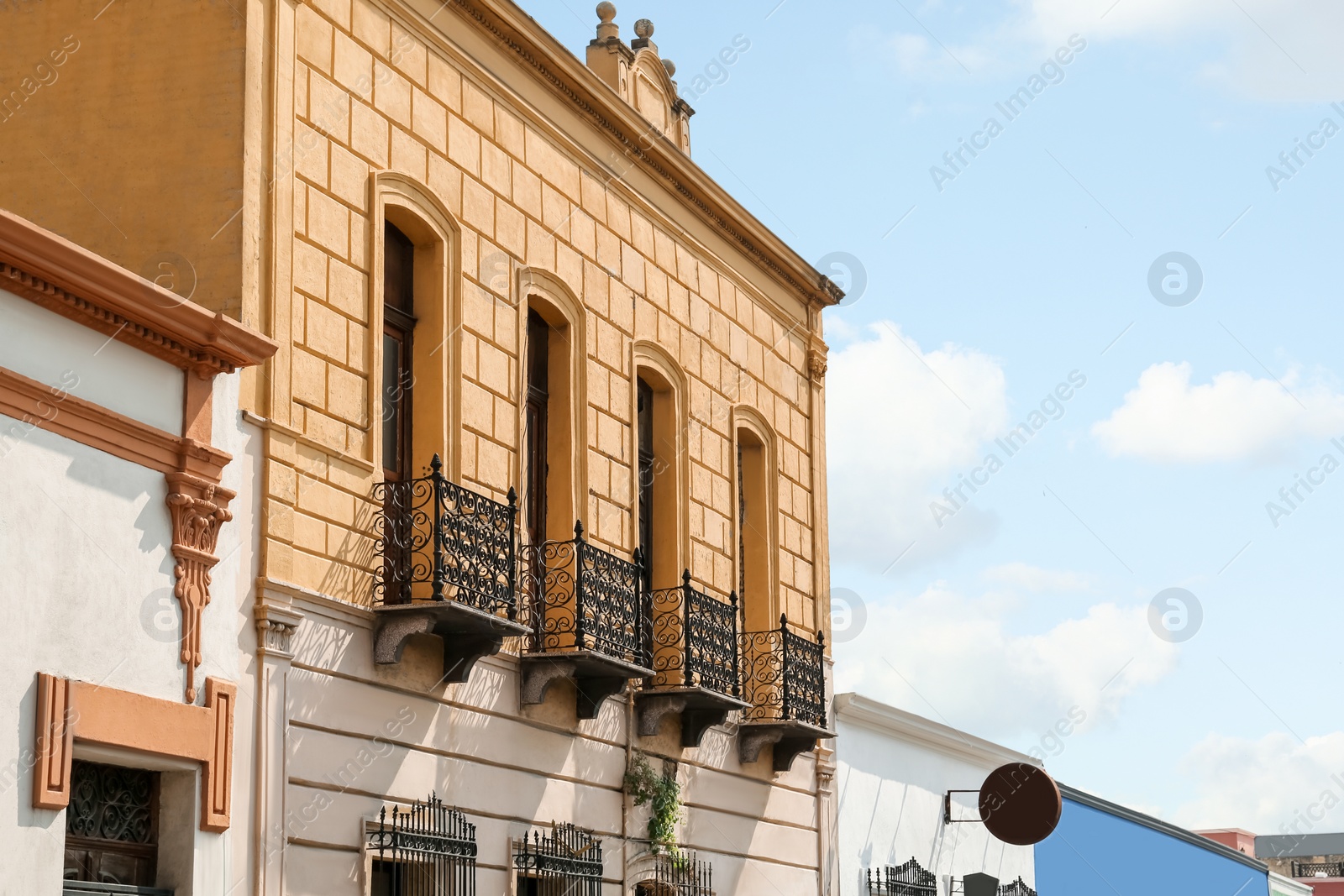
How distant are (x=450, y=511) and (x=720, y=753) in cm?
596

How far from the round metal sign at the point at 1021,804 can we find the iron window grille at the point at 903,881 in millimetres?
1885

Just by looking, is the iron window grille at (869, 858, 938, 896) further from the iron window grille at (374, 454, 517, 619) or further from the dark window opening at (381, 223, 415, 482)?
the dark window opening at (381, 223, 415, 482)

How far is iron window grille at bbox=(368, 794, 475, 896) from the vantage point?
12281 mm

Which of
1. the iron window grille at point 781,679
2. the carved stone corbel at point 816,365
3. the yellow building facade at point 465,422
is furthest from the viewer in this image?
the carved stone corbel at point 816,365

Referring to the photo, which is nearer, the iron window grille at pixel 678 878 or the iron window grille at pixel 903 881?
the iron window grille at pixel 678 878

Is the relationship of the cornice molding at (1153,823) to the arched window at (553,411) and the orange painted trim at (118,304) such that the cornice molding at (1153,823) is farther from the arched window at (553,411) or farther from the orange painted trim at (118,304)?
the orange painted trim at (118,304)

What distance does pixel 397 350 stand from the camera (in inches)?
544

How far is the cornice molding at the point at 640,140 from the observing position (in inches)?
594

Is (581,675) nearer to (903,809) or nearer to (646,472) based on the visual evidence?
(646,472)

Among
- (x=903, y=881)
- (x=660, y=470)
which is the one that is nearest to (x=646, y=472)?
(x=660, y=470)

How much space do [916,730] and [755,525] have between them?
4.01m

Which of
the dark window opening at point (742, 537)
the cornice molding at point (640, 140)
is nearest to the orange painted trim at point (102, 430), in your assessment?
the cornice molding at point (640, 140)

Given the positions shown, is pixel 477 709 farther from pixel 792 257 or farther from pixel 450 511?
pixel 792 257

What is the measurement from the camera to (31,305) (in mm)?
9734
